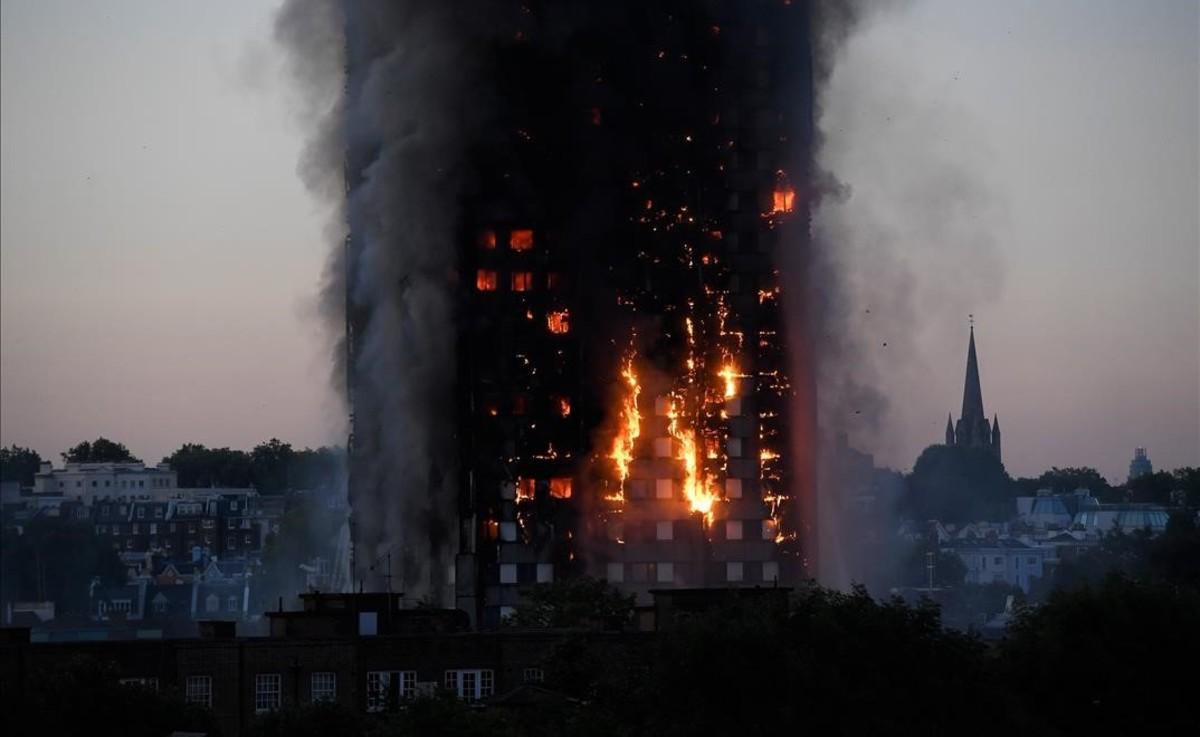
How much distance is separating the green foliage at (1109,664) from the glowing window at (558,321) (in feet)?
203

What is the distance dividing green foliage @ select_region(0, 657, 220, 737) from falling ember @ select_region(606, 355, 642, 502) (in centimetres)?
7039

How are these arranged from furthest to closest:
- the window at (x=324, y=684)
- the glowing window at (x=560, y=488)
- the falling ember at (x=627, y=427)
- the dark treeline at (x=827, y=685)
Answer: the falling ember at (x=627, y=427) → the glowing window at (x=560, y=488) → the window at (x=324, y=684) → the dark treeline at (x=827, y=685)

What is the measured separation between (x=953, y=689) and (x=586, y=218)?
75124 mm

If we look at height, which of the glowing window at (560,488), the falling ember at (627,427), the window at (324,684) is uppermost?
the falling ember at (627,427)

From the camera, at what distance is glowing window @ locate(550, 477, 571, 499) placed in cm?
17662

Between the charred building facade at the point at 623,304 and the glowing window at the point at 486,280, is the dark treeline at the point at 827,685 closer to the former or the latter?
the charred building facade at the point at 623,304

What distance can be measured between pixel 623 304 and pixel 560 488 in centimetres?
1074

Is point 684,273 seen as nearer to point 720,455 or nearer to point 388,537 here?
point 720,455

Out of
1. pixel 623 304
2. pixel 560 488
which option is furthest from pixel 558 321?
pixel 560 488


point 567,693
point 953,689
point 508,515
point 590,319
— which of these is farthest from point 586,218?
point 953,689

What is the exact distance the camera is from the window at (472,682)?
12312 centimetres

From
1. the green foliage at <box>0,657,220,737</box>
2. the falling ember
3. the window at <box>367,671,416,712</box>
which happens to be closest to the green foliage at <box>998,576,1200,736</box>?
the window at <box>367,671,416,712</box>

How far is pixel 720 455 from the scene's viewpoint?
180 meters

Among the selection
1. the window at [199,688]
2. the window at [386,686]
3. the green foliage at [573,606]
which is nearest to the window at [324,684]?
the window at [386,686]
